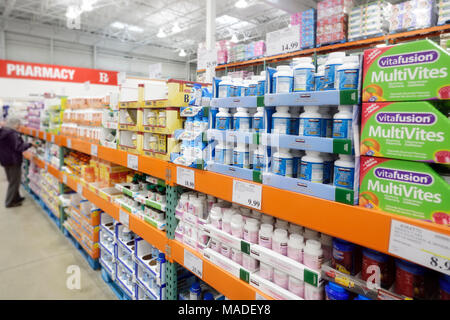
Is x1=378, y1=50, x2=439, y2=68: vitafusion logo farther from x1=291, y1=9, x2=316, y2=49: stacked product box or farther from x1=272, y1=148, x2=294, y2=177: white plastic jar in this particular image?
x1=291, y1=9, x2=316, y2=49: stacked product box

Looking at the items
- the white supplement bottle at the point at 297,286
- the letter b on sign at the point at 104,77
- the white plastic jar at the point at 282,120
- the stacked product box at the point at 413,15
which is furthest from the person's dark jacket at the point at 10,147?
the letter b on sign at the point at 104,77

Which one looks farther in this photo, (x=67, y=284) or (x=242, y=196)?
(x=67, y=284)

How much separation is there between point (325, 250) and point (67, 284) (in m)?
2.81

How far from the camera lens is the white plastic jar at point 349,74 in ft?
3.29

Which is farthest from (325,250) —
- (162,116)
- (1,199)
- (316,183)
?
(1,199)

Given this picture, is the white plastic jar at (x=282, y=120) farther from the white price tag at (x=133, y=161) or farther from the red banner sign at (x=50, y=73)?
the red banner sign at (x=50, y=73)

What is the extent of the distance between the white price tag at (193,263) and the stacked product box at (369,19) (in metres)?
4.44

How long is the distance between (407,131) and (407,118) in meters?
0.04

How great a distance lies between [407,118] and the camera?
881 millimetres

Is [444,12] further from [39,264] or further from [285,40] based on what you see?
[39,264]

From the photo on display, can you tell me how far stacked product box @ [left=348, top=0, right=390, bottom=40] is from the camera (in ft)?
14.3

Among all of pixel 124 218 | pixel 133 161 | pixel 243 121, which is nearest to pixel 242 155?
pixel 243 121
